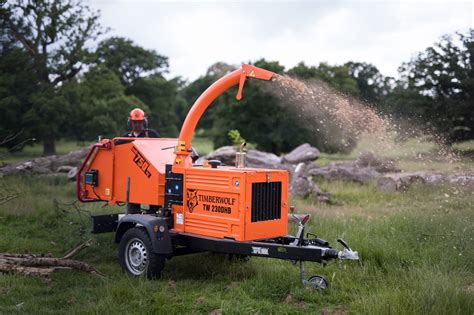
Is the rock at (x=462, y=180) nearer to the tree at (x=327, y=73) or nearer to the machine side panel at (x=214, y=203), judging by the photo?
the machine side panel at (x=214, y=203)

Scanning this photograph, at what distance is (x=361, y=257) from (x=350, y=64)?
3592cm

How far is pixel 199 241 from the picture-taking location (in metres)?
7.47

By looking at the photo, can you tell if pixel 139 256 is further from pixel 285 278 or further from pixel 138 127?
A: pixel 138 127

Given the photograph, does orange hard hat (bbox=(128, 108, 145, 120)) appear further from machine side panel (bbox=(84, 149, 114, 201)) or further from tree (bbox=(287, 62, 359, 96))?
tree (bbox=(287, 62, 359, 96))

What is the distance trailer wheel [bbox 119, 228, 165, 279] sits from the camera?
7492 millimetres

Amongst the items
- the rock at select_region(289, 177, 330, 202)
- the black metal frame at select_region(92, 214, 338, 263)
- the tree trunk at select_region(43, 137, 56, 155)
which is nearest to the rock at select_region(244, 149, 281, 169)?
the rock at select_region(289, 177, 330, 202)

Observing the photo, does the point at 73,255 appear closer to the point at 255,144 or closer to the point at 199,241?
the point at 199,241

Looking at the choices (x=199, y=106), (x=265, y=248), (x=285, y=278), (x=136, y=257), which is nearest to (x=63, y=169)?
(x=136, y=257)

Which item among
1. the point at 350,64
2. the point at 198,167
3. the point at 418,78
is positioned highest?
the point at 350,64

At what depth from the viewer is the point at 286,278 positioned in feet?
23.9

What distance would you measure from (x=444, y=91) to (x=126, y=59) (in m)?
40.5

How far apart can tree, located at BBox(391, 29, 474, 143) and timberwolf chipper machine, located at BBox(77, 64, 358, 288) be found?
596 centimetres

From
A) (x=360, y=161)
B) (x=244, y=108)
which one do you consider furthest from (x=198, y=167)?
(x=244, y=108)

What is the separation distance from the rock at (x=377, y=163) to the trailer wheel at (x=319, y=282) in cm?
1176
